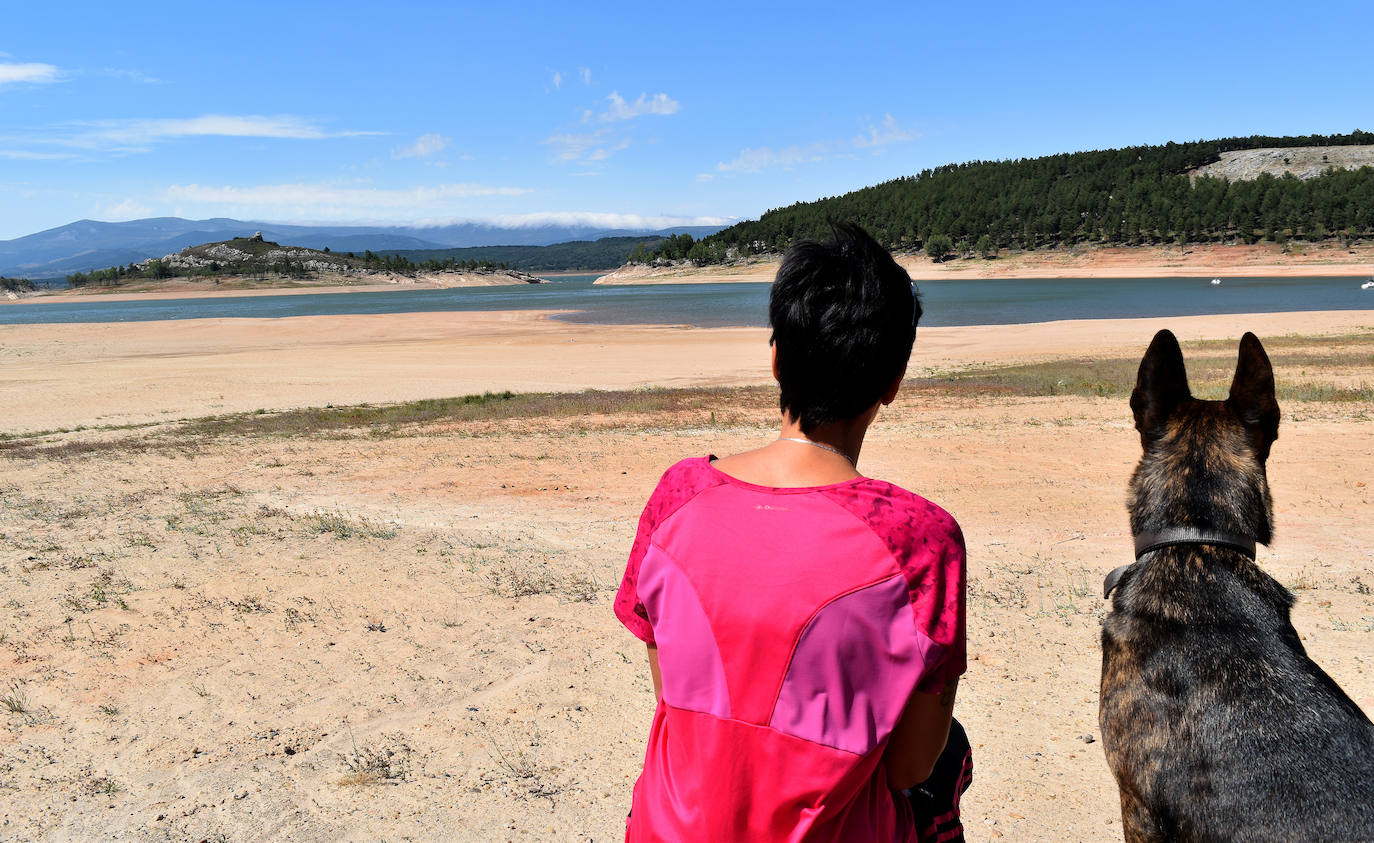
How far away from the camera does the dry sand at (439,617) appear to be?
4.55m

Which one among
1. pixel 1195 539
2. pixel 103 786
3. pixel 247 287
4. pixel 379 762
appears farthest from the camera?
pixel 247 287

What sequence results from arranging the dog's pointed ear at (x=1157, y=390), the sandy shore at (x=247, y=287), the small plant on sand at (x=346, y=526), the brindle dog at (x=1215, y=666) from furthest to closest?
the sandy shore at (x=247, y=287) < the small plant on sand at (x=346, y=526) < the dog's pointed ear at (x=1157, y=390) < the brindle dog at (x=1215, y=666)

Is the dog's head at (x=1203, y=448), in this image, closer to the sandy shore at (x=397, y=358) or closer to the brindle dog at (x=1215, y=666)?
the brindle dog at (x=1215, y=666)

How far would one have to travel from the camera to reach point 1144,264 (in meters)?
138

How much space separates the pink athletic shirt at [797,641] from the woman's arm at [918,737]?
0.04m

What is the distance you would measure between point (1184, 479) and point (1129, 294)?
94697 millimetres

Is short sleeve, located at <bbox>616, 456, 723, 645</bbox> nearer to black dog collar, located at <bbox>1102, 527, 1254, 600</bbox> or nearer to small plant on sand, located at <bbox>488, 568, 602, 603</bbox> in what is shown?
black dog collar, located at <bbox>1102, 527, 1254, 600</bbox>

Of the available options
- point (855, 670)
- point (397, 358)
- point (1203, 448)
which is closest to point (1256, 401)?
point (1203, 448)

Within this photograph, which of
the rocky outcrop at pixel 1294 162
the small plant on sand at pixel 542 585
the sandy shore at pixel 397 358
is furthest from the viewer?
the rocky outcrop at pixel 1294 162

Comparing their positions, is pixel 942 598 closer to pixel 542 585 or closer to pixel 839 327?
pixel 839 327

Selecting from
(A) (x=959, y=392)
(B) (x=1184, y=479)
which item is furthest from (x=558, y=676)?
(A) (x=959, y=392)

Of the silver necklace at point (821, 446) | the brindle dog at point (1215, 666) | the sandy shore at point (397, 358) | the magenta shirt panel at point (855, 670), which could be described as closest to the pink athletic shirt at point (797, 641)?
the magenta shirt panel at point (855, 670)

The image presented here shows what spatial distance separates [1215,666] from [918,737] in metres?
1.21

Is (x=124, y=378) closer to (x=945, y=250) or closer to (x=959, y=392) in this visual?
→ (x=959, y=392)
